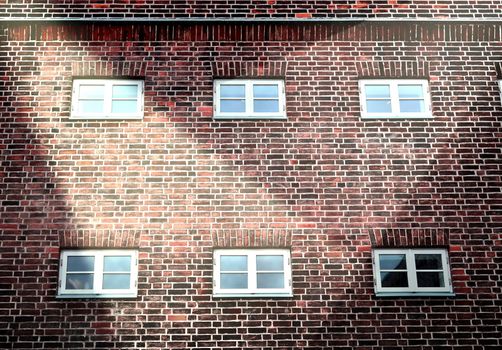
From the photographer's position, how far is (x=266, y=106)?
10.9 meters

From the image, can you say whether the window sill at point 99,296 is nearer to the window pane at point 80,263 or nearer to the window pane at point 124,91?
the window pane at point 80,263

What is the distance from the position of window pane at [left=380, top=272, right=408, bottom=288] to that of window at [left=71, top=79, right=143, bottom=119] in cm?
456

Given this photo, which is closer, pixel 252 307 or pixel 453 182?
pixel 252 307

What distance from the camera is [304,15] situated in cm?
1134

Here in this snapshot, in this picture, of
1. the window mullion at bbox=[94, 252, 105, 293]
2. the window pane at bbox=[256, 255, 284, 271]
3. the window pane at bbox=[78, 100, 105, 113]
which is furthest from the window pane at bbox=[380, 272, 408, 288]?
the window pane at bbox=[78, 100, 105, 113]

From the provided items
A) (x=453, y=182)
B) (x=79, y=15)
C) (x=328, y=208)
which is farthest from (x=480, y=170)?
(x=79, y=15)

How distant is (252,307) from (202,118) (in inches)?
123

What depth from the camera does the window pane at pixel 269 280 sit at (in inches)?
389

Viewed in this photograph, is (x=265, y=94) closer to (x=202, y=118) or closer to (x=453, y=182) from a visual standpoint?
(x=202, y=118)

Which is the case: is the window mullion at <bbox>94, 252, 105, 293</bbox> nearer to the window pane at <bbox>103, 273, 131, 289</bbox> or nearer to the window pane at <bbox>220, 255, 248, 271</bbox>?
the window pane at <bbox>103, 273, 131, 289</bbox>

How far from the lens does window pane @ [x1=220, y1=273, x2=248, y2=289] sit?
9.88 metres

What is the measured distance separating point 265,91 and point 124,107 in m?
2.32

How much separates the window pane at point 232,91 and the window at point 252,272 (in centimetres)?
262

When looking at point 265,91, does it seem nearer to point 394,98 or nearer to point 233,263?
point 394,98
